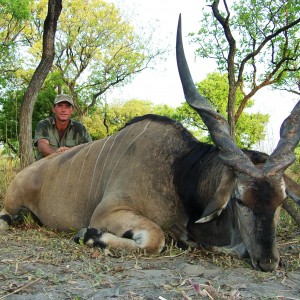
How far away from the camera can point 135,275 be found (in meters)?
2.20

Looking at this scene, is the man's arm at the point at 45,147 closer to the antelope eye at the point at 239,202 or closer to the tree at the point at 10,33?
the antelope eye at the point at 239,202

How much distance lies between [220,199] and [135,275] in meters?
0.60

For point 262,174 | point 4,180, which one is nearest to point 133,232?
point 262,174

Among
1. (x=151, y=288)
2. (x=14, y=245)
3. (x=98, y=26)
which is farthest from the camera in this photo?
(x=98, y=26)

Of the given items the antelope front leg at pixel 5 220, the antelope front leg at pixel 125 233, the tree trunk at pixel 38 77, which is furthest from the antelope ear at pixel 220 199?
the tree trunk at pixel 38 77

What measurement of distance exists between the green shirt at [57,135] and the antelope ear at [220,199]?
3.06m

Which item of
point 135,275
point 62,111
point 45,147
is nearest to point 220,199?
point 135,275

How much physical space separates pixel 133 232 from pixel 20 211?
67.8 inches

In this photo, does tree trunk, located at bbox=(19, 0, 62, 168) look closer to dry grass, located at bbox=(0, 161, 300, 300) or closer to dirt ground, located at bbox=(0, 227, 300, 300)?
dry grass, located at bbox=(0, 161, 300, 300)

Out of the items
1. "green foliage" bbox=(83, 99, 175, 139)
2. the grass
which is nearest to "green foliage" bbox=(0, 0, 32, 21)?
the grass

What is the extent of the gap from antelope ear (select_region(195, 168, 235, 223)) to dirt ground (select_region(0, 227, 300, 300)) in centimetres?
25

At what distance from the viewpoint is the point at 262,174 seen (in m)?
2.38

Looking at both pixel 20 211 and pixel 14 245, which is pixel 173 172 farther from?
pixel 20 211

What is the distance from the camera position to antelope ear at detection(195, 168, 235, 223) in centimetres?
244
